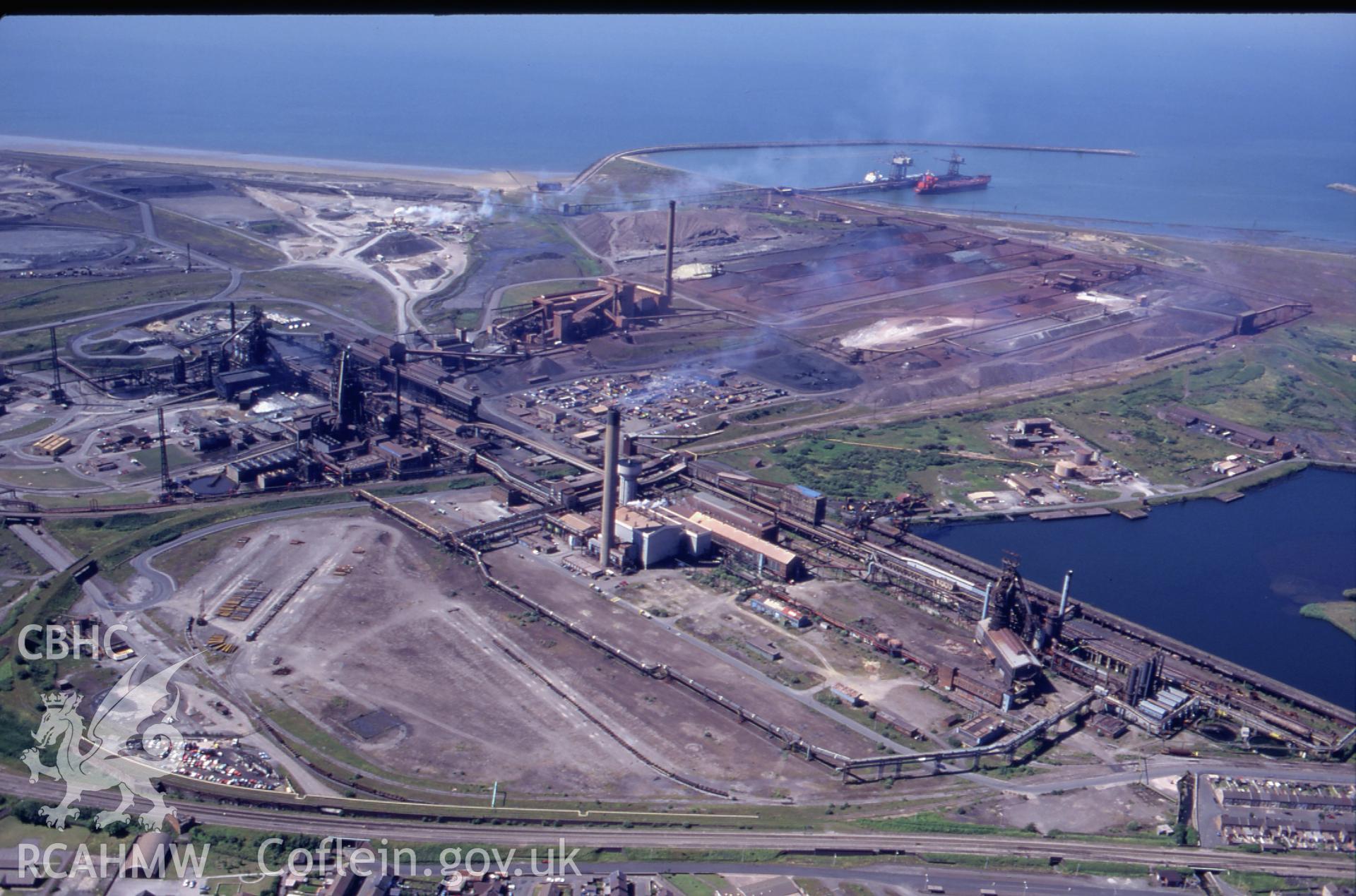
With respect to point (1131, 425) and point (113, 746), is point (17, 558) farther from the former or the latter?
point (1131, 425)

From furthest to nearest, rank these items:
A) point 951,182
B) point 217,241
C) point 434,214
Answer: point 951,182, point 434,214, point 217,241

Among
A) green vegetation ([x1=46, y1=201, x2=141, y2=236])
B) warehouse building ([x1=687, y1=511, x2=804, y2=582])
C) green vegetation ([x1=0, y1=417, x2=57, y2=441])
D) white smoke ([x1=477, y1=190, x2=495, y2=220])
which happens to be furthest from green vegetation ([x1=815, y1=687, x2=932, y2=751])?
green vegetation ([x1=46, y1=201, x2=141, y2=236])

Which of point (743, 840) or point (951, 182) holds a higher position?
point (951, 182)

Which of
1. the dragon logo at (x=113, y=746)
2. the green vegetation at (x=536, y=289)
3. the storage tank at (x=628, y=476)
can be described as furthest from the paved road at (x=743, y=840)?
the green vegetation at (x=536, y=289)

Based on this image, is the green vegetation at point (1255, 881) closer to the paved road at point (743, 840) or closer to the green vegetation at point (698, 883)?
the paved road at point (743, 840)

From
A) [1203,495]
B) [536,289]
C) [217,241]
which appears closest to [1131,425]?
[1203,495]

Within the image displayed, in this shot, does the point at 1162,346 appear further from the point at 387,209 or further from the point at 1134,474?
the point at 387,209
